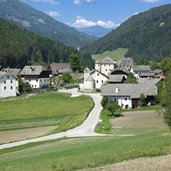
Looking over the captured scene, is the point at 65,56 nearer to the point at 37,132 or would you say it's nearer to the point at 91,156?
the point at 37,132

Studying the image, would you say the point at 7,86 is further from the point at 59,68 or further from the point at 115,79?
Result: the point at 59,68

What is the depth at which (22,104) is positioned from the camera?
68250mm

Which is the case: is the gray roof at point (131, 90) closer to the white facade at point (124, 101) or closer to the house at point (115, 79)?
the white facade at point (124, 101)

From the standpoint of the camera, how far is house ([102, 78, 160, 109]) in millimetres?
65812

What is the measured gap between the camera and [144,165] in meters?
17.4

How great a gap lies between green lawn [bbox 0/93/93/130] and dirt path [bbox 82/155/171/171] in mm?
29124

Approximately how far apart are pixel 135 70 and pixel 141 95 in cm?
5346

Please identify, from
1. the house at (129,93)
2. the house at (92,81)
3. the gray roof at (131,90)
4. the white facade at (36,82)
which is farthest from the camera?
the white facade at (36,82)

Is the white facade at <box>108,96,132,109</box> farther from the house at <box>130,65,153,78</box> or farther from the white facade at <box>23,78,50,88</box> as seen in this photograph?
the house at <box>130,65,153,78</box>

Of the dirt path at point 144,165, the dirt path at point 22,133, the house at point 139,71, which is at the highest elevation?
the house at point 139,71

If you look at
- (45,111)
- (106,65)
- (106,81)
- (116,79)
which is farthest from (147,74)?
(45,111)

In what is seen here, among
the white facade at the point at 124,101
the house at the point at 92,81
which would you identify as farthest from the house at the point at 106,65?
the white facade at the point at 124,101

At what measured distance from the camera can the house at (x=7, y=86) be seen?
84750 millimetres

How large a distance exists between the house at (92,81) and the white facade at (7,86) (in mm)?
14690
